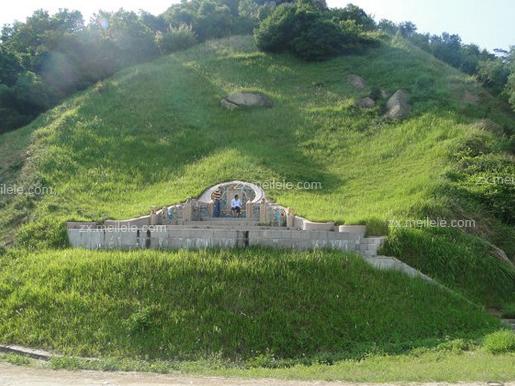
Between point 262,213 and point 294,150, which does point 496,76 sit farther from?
point 262,213

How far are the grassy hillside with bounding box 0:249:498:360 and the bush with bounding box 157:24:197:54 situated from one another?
91.8ft

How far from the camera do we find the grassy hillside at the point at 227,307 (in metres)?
10.7

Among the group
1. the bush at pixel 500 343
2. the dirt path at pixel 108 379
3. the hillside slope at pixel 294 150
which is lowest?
the dirt path at pixel 108 379

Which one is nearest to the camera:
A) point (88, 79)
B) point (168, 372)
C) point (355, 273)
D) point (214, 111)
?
point (168, 372)

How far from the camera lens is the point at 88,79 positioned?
1309 inches

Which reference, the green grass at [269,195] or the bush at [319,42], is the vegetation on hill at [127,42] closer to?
the bush at [319,42]

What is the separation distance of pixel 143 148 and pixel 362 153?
8.94m

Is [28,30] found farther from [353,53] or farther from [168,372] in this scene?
[168,372]

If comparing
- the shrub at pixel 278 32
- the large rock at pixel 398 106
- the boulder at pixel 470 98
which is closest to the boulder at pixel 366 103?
the large rock at pixel 398 106

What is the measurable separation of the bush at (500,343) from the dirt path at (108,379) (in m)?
2.37

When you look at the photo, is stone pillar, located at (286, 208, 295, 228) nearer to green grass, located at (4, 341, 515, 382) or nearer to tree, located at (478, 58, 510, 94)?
green grass, located at (4, 341, 515, 382)

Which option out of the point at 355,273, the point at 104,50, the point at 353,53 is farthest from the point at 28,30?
the point at 355,273

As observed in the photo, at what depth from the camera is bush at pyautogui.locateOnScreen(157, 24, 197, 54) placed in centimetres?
3881

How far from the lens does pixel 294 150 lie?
24.1 meters
